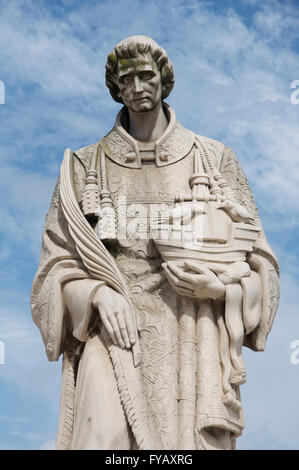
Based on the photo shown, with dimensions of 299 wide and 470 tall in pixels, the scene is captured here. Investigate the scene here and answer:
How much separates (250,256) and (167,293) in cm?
88

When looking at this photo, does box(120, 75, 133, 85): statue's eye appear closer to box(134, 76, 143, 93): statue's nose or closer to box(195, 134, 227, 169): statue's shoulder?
box(134, 76, 143, 93): statue's nose

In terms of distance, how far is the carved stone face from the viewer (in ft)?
28.7

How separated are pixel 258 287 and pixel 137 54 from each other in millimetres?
2526

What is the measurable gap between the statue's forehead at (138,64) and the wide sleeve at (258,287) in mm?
1364

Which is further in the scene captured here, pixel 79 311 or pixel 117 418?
pixel 79 311

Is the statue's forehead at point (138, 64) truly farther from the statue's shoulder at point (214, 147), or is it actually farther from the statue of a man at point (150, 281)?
the statue's shoulder at point (214, 147)

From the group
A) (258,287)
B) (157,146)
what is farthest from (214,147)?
(258,287)

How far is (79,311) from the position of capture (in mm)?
8172

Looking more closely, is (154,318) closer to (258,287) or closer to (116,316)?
(116,316)

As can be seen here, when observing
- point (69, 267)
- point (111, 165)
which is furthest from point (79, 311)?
point (111, 165)

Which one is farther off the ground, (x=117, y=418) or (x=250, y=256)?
(x=250, y=256)

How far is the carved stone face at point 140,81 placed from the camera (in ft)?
28.7

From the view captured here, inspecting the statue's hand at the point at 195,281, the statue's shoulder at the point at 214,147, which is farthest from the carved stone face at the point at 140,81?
the statue's hand at the point at 195,281

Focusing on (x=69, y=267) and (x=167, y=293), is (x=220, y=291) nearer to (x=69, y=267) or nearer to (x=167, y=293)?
(x=167, y=293)
